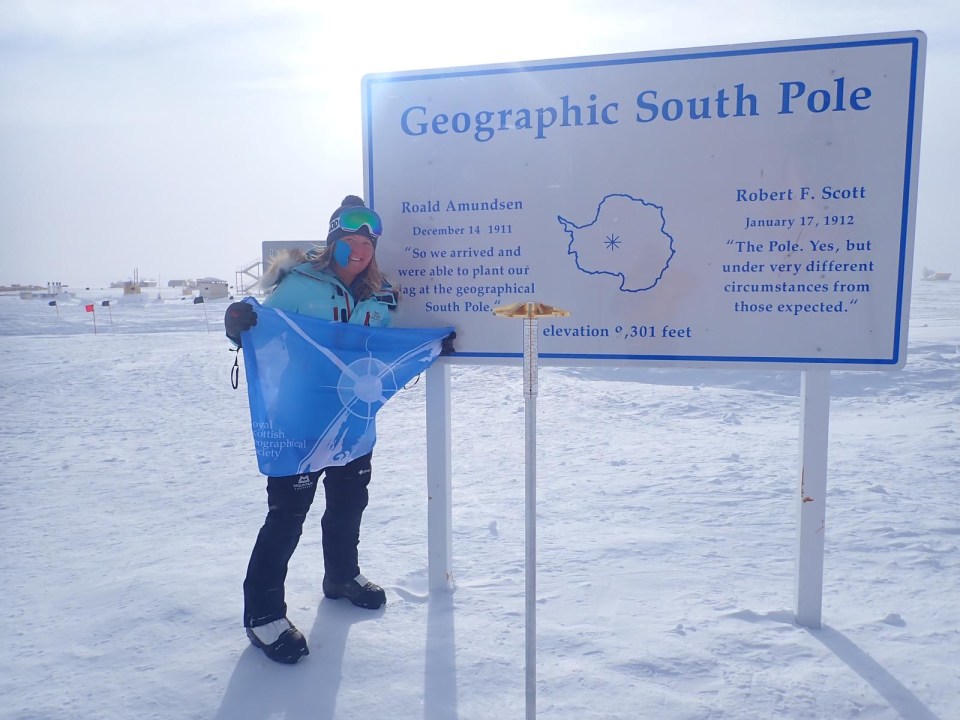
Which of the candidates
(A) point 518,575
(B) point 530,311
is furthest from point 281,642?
(B) point 530,311

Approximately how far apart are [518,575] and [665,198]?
2111 millimetres

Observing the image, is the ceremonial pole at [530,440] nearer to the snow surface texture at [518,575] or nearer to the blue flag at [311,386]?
the snow surface texture at [518,575]

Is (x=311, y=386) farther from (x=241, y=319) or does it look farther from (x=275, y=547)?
(x=275, y=547)

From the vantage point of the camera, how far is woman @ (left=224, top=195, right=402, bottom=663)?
8.79ft

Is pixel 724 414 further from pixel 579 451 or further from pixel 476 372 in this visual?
pixel 476 372

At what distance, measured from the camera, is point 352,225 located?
9.44 feet

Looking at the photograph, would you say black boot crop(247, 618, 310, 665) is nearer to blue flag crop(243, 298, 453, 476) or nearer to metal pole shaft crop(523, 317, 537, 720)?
blue flag crop(243, 298, 453, 476)

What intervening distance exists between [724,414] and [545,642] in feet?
15.2

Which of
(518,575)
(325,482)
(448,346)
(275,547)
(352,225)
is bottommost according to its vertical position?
(518,575)

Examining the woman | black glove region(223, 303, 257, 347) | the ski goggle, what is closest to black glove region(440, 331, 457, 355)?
Answer: the woman

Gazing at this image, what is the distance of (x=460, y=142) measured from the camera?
316 centimetres

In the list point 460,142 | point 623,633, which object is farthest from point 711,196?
point 623,633

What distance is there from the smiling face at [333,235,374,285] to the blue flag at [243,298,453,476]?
258 mm

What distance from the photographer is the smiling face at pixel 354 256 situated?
289 cm
